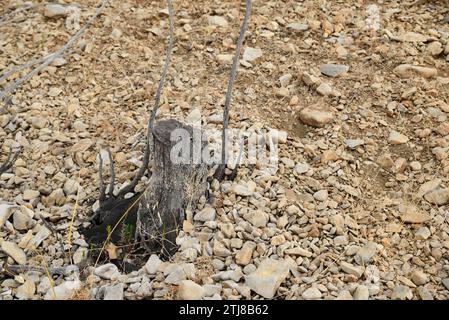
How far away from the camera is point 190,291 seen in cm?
235

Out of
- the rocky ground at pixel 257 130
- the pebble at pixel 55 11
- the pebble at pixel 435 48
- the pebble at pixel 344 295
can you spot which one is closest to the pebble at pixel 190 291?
the rocky ground at pixel 257 130

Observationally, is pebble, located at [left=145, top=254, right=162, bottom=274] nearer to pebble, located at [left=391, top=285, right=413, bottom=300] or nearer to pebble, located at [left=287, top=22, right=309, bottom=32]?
pebble, located at [left=391, top=285, right=413, bottom=300]

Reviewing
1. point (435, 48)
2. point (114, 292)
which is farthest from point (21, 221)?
point (435, 48)

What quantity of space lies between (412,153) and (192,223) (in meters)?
1.36

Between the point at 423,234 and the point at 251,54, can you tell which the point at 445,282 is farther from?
the point at 251,54

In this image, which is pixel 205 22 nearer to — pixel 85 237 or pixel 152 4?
pixel 152 4

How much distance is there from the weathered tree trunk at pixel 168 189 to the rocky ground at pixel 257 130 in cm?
9

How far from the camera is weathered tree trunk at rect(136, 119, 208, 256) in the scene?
2.59 meters

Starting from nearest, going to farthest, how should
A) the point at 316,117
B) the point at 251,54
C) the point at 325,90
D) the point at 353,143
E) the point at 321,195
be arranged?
the point at 321,195
the point at 353,143
the point at 316,117
the point at 325,90
the point at 251,54

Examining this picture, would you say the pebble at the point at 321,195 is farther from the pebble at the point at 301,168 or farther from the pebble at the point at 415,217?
the pebble at the point at 415,217

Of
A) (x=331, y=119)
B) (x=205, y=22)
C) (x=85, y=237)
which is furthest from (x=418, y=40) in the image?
(x=85, y=237)

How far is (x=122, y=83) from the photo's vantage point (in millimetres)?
3680

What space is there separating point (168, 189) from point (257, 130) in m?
0.76

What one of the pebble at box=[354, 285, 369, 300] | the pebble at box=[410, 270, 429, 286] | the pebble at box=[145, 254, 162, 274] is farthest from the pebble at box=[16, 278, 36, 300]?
the pebble at box=[410, 270, 429, 286]
